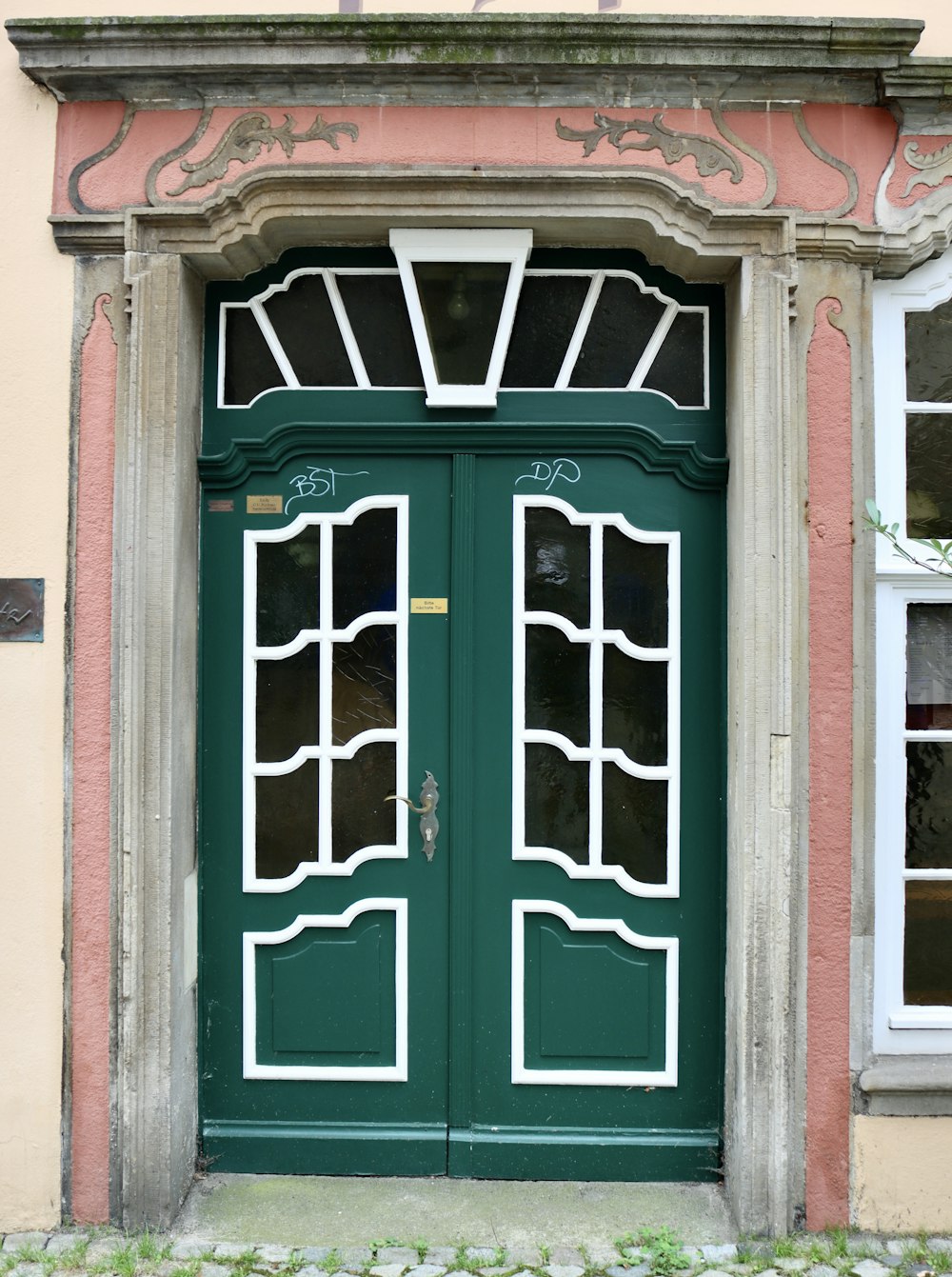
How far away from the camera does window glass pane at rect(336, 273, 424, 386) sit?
3.75 m

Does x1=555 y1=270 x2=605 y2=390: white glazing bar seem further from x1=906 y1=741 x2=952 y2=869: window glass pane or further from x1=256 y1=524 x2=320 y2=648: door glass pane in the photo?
x1=906 y1=741 x2=952 y2=869: window glass pane

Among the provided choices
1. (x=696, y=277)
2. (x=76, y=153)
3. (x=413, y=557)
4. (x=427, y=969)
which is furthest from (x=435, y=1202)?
(x=76, y=153)

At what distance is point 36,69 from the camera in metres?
3.42

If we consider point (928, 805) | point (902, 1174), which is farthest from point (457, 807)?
point (902, 1174)

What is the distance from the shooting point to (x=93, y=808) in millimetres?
3510

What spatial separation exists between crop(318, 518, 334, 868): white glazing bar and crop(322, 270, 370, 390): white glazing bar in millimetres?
522

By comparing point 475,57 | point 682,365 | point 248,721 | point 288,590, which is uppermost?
point 475,57

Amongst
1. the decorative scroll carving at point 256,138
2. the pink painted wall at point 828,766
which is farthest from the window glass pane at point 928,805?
the decorative scroll carving at point 256,138

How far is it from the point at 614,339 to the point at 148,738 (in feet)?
7.09

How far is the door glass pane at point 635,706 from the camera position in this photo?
3746 millimetres

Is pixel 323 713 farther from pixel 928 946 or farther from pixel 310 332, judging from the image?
pixel 928 946

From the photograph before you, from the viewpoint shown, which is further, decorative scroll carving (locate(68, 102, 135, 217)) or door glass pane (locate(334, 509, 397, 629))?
door glass pane (locate(334, 509, 397, 629))

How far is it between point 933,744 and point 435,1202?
2.37 meters

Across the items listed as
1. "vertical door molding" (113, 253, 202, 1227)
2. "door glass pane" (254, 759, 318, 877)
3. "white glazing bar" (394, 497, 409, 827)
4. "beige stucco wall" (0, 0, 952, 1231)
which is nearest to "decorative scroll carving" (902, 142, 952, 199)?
"beige stucco wall" (0, 0, 952, 1231)
